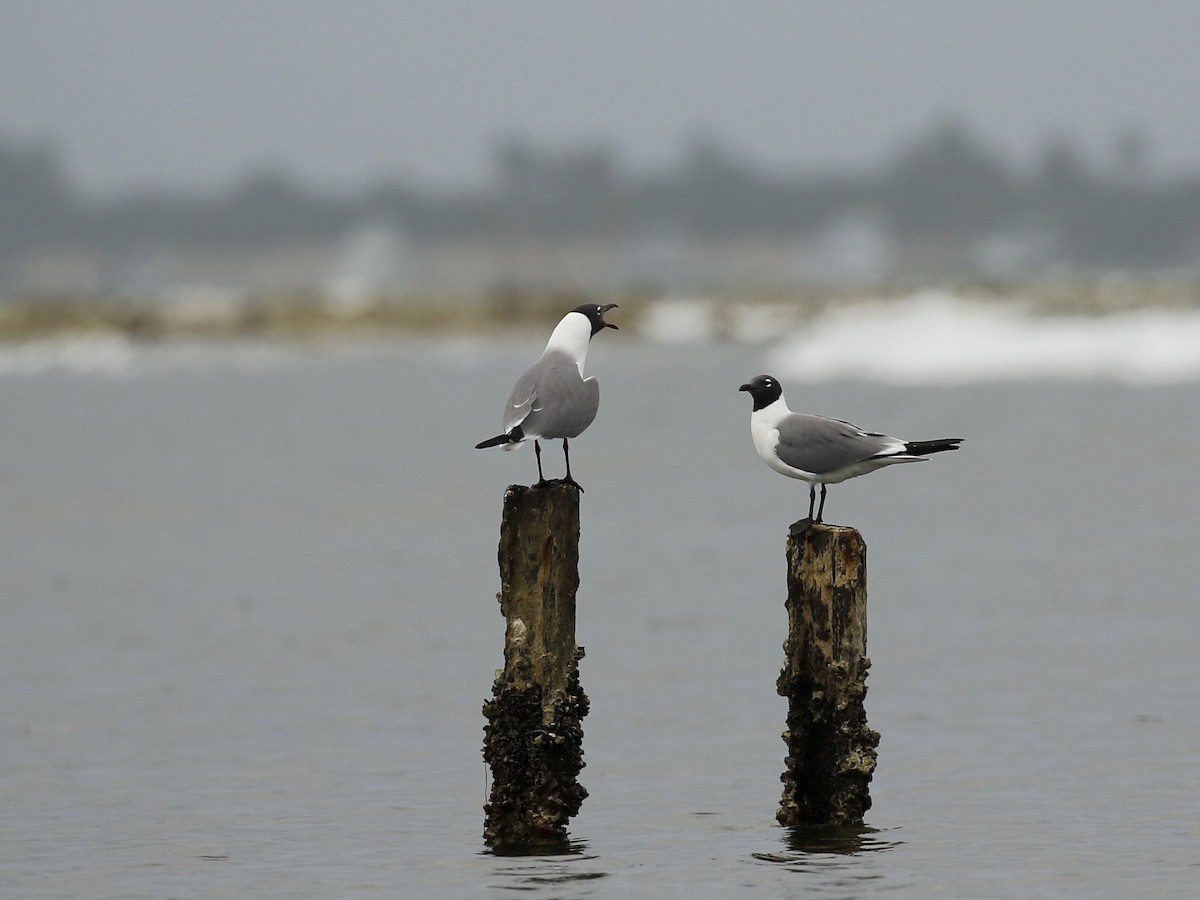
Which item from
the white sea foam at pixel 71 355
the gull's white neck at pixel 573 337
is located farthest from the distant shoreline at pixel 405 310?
the gull's white neck at pixel 573 337

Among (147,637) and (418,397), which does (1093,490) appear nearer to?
(147,637)

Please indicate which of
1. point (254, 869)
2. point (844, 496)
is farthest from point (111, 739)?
point (844, 496)

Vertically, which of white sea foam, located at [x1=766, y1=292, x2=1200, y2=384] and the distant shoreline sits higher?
the distant shoreline

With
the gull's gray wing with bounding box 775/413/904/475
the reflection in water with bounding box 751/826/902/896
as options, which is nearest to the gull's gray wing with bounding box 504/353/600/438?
the gull's gray wing with bounding box 775/413/904/475

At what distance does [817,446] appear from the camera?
31.1 feet

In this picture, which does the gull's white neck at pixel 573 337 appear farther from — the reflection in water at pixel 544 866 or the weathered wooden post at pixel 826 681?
Result: the reflection in water at pixel 544 866

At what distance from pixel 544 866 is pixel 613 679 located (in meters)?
4.23

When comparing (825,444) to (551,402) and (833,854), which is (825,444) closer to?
(551,402)

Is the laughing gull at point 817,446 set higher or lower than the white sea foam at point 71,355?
lower

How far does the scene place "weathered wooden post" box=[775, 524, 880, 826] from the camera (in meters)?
9.45

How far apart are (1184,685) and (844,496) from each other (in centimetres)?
1123

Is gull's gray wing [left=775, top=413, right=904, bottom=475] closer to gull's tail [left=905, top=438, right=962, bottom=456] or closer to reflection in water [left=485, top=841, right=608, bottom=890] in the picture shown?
gull's tail [left=905, top=438, right=962, bottom=456]

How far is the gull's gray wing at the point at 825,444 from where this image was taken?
9438 millimetres

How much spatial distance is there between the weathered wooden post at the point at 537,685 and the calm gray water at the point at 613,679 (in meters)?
0.25
